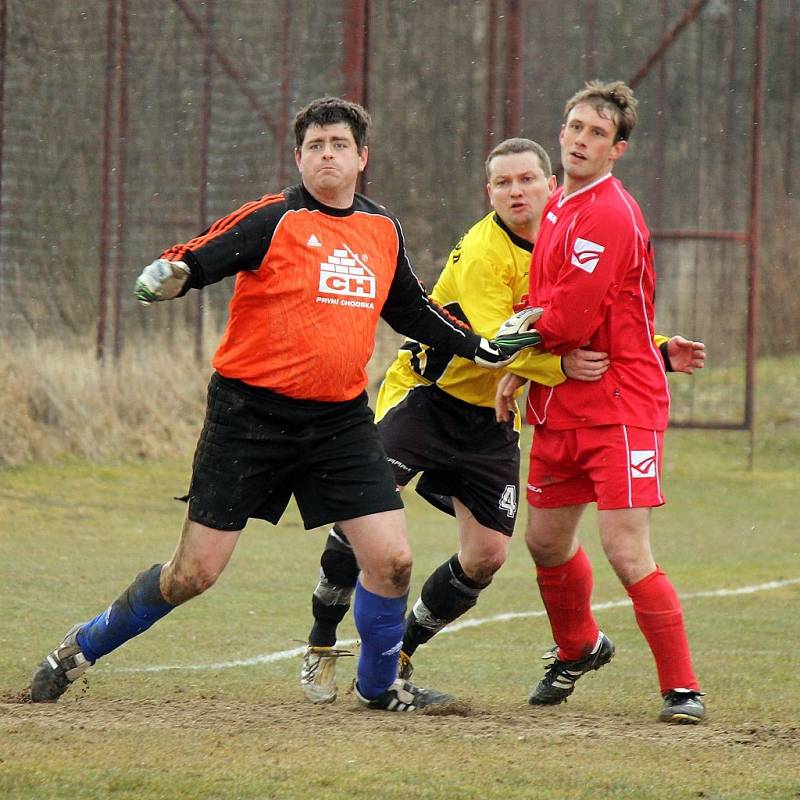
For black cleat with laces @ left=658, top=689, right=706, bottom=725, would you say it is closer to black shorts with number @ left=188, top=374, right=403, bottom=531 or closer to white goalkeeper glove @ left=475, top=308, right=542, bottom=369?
black shorts with number @ left=188, top=374, right=403, bottom=531

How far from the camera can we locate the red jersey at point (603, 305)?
5.62m

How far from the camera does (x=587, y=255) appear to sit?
5.61m

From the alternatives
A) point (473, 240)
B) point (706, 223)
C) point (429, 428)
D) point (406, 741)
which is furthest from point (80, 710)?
point (706, 223)

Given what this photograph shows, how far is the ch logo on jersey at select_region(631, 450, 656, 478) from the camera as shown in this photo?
18.5 feet

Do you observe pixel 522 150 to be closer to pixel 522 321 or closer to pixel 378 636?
pixel 522 321

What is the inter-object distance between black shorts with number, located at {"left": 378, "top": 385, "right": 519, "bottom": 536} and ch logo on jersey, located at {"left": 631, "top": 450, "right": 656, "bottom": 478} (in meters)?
0.92

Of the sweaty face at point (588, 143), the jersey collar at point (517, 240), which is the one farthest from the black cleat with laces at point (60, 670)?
the sweaty face at point (588, 143)

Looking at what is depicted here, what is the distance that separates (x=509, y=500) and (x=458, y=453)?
11.5 inches

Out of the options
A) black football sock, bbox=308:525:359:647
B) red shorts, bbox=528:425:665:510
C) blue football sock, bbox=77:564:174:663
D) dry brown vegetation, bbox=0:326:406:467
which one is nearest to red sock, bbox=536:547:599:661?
red shorts, bbox=528:425:665:510

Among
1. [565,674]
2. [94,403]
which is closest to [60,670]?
[565,674]

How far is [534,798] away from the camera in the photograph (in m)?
4.41

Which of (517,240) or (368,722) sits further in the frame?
(517,240)

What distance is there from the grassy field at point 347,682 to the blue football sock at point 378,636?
180 millimetres

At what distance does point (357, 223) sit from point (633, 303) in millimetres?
1054
